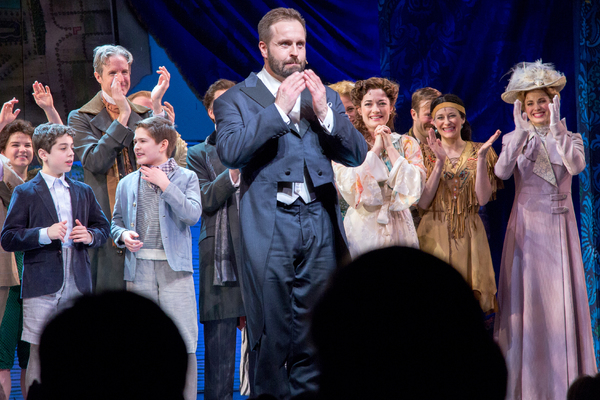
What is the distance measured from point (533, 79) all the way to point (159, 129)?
7.67ft

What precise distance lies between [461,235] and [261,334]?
196 centimetres

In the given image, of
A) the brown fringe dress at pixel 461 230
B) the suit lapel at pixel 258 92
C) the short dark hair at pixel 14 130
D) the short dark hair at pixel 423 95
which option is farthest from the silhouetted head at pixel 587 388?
the short dark hair at pixel 14 130

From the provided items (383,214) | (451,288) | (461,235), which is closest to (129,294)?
(451,288)

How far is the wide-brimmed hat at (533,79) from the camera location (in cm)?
393

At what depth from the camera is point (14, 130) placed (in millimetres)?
3645

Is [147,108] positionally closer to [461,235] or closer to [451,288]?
[461,235]

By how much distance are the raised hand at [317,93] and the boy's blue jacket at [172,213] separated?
1051 millimetres

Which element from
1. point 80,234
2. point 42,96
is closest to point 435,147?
point 80,234

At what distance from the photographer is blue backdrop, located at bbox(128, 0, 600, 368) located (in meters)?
4.41

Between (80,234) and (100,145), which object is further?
(100,145)

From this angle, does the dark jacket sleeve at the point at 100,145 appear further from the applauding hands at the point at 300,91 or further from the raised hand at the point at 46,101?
the applauding hands at the point at 300,91

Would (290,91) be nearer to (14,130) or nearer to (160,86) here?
(160,86)

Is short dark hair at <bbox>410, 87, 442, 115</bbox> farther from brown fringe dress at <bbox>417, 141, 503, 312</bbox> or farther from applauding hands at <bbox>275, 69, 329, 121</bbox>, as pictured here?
applauding hands at <bbox>275, 69, 329, 121</bbox>

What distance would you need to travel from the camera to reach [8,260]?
136 inches
